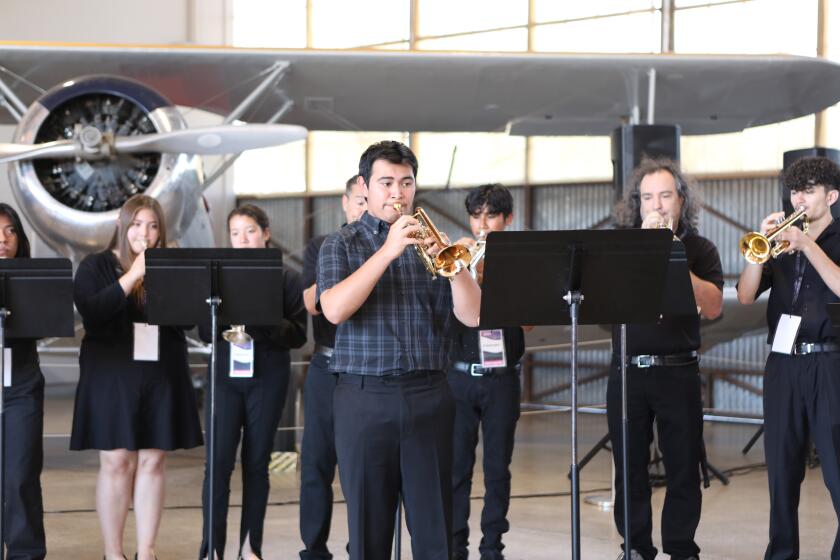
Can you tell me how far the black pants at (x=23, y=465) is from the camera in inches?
155

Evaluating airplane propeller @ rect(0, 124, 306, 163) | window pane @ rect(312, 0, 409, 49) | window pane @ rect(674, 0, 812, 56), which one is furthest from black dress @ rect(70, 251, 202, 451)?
window pane @ rect(312, 0, 409, 49)

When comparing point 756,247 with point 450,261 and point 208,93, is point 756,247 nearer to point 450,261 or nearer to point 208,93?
point 450,261

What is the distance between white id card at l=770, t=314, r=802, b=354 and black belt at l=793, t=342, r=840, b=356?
3cm

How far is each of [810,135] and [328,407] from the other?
33.2 ft

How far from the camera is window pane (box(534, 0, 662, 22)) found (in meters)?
14.2

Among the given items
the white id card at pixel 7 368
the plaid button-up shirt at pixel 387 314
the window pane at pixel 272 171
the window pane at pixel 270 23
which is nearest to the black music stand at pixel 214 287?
the white id card at pixel 7 368

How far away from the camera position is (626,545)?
11.3ft

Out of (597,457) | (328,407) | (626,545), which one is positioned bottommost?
(597,457)

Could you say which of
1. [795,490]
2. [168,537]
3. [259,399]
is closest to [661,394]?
[795,490]

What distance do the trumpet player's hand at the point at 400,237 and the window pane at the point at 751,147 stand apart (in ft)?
35.8

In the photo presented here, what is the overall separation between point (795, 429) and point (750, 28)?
10.4 m

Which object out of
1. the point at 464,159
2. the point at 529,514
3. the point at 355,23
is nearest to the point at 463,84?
the point at 529,514

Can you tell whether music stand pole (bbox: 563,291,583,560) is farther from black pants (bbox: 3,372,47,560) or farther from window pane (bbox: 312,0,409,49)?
window pane (bbox: 312,0,409,49)

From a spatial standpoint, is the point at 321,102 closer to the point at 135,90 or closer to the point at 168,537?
the point at 135,90
